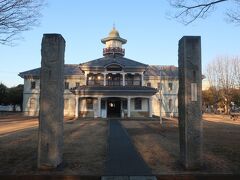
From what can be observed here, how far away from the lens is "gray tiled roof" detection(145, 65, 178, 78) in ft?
185

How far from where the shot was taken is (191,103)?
9.76 metres

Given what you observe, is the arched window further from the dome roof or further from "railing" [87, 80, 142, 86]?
the dome roof

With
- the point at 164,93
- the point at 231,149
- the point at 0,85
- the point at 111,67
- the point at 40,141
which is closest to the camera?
the point at 40,141

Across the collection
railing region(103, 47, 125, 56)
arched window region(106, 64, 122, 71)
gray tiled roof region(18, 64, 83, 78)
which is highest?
railing region(103, 47, 125, 56)

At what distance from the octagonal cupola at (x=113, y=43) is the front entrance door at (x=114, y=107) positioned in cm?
1194

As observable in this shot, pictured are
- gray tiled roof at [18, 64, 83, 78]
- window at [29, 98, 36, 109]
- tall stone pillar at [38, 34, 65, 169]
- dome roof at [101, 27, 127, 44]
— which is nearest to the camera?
tall stone pillar at [38, 34, 65, 169]

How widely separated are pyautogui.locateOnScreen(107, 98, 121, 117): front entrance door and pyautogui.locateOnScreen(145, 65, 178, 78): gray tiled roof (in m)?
12.9

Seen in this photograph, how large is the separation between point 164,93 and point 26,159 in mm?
45751

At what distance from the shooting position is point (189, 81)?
32.3ft

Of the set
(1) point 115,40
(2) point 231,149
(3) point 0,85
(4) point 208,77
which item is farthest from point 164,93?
(2) point 231,149

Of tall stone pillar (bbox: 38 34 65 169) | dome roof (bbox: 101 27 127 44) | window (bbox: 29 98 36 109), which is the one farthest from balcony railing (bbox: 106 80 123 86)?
tall stone pillar (bbox: 38 34 65 169)

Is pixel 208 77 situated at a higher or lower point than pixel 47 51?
higher

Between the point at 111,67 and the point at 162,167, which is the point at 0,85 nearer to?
the point at 111,67

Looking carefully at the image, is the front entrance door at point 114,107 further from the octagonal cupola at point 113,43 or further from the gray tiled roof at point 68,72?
the gray tiled roof at point 68,72
